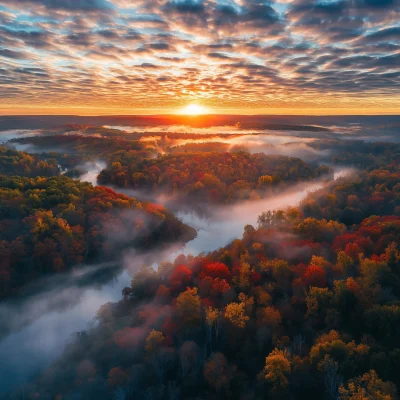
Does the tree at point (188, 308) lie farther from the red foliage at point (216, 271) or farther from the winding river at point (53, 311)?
the winding river at point (53, 311)

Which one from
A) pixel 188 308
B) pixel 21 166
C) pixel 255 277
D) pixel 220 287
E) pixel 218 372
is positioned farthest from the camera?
pixel 21 166

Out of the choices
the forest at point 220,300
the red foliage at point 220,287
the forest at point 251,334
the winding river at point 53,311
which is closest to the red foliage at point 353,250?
the forest at point 251,334


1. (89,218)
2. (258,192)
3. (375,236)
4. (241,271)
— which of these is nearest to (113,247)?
(89,218)

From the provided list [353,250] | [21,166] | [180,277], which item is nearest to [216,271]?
[180,277]

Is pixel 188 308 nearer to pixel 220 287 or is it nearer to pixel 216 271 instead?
pixel 220 287

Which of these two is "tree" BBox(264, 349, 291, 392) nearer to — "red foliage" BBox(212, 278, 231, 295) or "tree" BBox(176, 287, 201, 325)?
"tree" BBox(176, 287, 201, 325)

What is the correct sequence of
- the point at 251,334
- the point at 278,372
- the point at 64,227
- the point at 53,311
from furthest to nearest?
the point at 64,227, the point at 53,311, the point at 251,334, the point at 278,372

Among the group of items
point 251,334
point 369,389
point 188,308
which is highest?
point 369,389

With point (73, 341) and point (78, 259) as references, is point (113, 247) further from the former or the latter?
point (73, 341)
